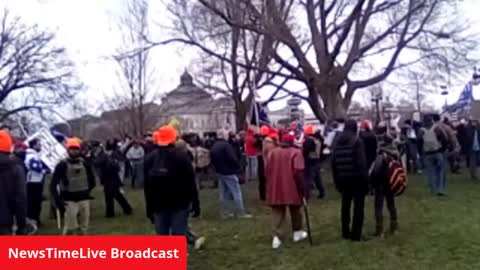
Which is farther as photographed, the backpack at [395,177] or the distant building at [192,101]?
the distant building at [192,101]

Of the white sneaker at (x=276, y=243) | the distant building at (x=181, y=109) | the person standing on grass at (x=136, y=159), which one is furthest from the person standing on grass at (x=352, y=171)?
the distant building at (x=181, y=109)

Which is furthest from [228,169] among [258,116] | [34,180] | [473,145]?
[473,145]

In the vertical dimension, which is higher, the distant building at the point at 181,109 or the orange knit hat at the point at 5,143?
the distant building at the point at 181,109

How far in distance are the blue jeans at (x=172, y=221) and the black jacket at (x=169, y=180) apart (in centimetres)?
7

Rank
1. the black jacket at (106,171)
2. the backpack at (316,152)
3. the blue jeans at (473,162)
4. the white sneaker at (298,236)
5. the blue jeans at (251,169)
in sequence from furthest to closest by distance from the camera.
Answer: the blue jeans at (251,169)
the blue jeans at (473,162)
the backpack at (316,152)
the black jacket at (106,171)
the white sneaker at (298,236)

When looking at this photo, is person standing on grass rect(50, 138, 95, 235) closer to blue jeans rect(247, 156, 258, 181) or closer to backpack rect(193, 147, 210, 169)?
backpack rect(193, 147, 210, 169)

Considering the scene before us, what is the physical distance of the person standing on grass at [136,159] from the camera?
24.7m

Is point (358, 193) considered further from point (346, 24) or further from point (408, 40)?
point (408, 40)

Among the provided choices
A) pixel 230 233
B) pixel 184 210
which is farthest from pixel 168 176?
pixel 230 233

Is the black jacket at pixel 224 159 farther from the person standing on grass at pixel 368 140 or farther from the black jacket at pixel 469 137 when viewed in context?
the black jacket at pixel 469 137

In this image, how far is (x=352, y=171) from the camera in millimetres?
10750

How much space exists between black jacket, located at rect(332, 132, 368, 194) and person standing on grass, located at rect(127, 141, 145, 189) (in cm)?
1431

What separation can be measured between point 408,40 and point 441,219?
15995mm

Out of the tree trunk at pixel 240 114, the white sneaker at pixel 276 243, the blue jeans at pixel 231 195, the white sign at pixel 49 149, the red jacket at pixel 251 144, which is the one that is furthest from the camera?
the tree trunk at pixel 240 114
